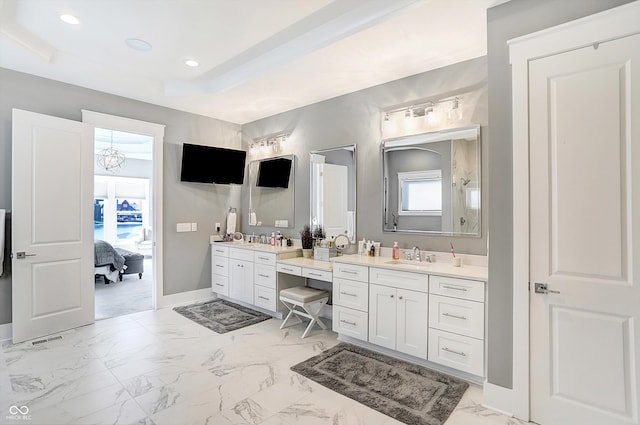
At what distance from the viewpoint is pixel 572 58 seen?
1.97 m

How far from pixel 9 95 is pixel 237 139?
273cm

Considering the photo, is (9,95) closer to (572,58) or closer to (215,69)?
(215,69)

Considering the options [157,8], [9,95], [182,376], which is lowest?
[182,376]

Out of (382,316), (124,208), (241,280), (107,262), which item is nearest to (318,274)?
(382,316)

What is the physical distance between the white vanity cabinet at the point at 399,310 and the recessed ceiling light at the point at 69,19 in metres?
3.30

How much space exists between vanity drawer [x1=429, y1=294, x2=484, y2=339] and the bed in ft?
18.2

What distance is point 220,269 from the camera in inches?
192

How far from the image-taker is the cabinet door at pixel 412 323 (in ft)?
9.05

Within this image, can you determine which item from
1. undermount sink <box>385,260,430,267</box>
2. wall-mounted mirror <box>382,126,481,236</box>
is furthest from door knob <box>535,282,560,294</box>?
undermount sink <box>385,260,430,267</box>

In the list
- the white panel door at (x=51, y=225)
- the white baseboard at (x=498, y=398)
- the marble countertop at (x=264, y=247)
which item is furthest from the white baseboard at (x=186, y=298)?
the white baseboard at (x=498, y=398)

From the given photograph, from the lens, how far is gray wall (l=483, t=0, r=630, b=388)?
2.19 metres

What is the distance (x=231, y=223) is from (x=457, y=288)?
3668 mm

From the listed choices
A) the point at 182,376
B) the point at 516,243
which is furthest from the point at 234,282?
the point at 516,243

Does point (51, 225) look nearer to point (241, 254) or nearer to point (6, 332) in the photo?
point (6, 332)
